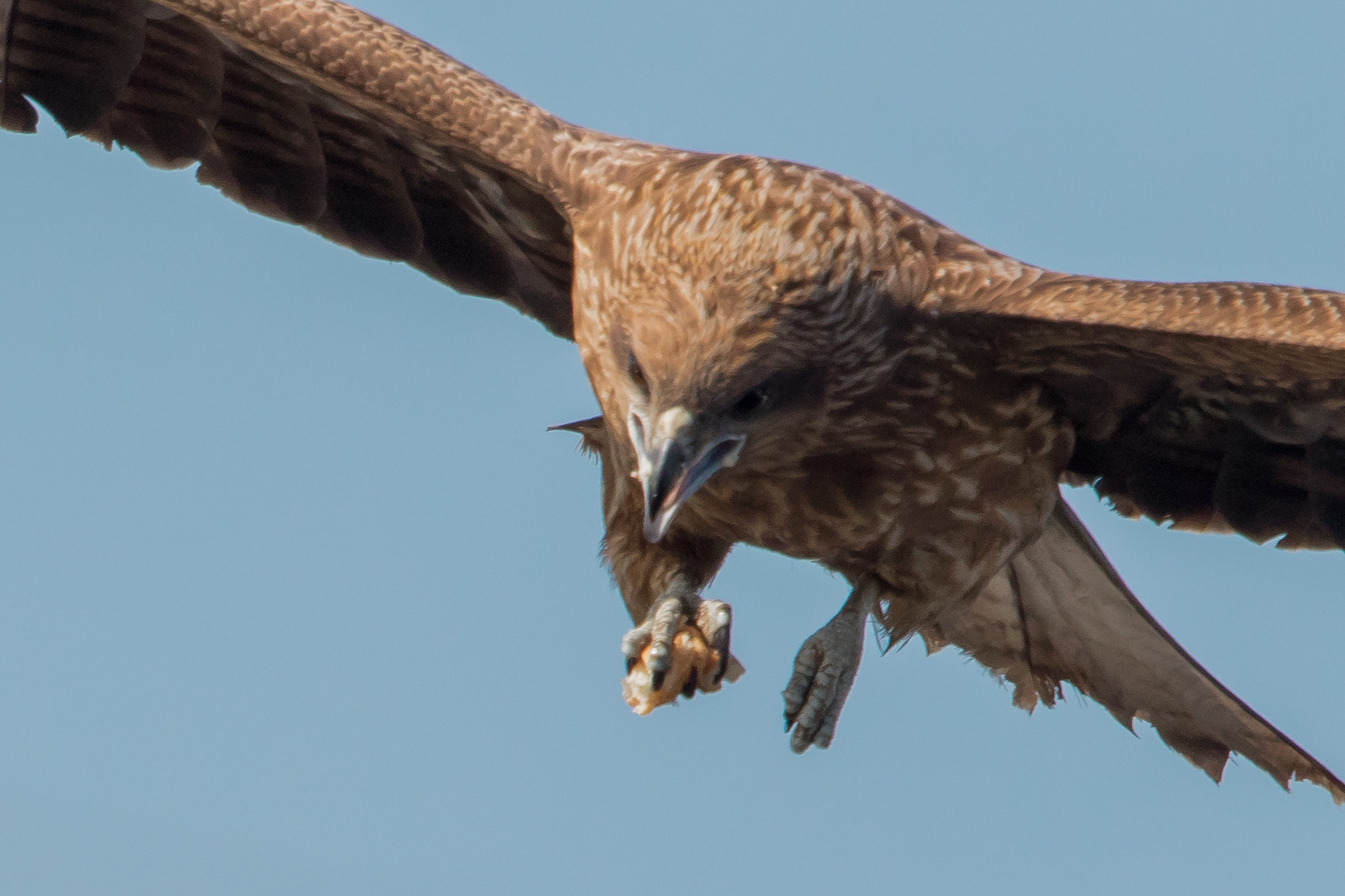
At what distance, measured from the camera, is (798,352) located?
22.6 ft

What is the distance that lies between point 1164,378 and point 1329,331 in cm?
115

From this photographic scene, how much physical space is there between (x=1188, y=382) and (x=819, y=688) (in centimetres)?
172

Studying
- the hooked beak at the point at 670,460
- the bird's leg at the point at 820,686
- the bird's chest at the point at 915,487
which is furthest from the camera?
the bird's leg at the point at 820,686

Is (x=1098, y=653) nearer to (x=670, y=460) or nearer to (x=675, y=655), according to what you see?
(x=675, y=655)

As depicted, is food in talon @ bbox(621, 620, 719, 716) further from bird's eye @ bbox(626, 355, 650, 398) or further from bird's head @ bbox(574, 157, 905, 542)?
bird's eye @ bbox(626, 355, 650, 398)

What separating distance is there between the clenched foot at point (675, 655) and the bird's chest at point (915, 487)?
348mm

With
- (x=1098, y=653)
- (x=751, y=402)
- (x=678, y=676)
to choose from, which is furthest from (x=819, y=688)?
(x=1098, y=653)

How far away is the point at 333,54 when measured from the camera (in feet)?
25.7

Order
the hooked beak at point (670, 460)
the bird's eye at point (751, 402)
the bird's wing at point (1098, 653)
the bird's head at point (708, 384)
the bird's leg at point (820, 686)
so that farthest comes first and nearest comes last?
the bird's wing at point (1098, 653) < the bird's leg at point (820, 686) < the bird's eye at point (751, 402) < the bird's head at point (708, 384) < the hooked beak at point (670, 460)

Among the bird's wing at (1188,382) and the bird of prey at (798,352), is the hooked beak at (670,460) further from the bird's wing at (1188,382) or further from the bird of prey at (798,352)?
the bird's wing at (1188,382)

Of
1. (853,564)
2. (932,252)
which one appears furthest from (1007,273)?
(853,564)

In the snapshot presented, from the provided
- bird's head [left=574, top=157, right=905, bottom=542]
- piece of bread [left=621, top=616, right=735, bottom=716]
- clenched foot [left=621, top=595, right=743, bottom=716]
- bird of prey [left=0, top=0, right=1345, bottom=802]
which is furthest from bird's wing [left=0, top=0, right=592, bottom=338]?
piece of bread [left=621, top=616, right=735, bottom=716]

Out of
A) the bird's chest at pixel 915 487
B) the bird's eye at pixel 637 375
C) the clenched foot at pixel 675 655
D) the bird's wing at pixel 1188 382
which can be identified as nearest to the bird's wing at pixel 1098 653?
the bird's wing at pixel 1188 382

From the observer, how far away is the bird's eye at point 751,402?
6730mm
